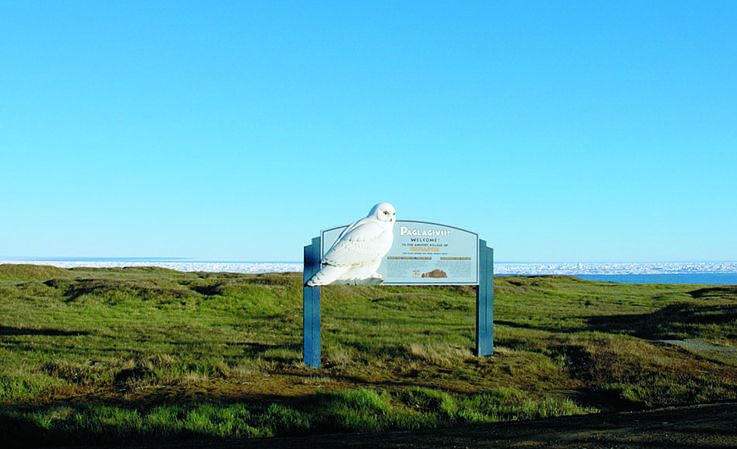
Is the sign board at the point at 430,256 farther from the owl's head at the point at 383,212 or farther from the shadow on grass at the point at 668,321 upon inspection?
the shadow on grass at the point at 668,321

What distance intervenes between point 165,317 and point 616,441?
25036 millimetres

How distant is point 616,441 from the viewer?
7.57 meters

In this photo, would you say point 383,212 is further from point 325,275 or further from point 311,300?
point 311,300

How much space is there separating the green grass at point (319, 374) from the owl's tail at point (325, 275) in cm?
173

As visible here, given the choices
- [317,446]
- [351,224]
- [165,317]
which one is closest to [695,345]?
[351,224]

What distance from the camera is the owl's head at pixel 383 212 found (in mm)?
16391

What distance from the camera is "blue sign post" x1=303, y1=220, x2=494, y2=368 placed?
1611 cm

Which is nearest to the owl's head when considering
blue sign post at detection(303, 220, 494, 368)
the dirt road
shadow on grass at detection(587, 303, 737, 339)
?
blue sign post at detection(303, 220, 494, 368)

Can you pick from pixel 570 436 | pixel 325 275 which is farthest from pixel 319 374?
pixel 570 436

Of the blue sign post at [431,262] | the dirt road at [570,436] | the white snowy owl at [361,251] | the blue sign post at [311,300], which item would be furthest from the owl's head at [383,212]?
the dirt road at [570,436]

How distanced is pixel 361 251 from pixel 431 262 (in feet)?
6.16

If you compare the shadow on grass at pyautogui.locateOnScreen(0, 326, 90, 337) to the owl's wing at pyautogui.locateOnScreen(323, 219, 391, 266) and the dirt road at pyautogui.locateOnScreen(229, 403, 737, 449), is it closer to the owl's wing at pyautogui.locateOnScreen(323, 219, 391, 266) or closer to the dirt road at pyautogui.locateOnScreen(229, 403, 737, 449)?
the owl's wing at pyautogui.locateOnScreen(323, 219, 391, 266)

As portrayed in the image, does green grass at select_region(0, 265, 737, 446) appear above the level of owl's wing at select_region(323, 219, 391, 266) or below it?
below

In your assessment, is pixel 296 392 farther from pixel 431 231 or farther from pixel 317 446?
pixel 431 231
